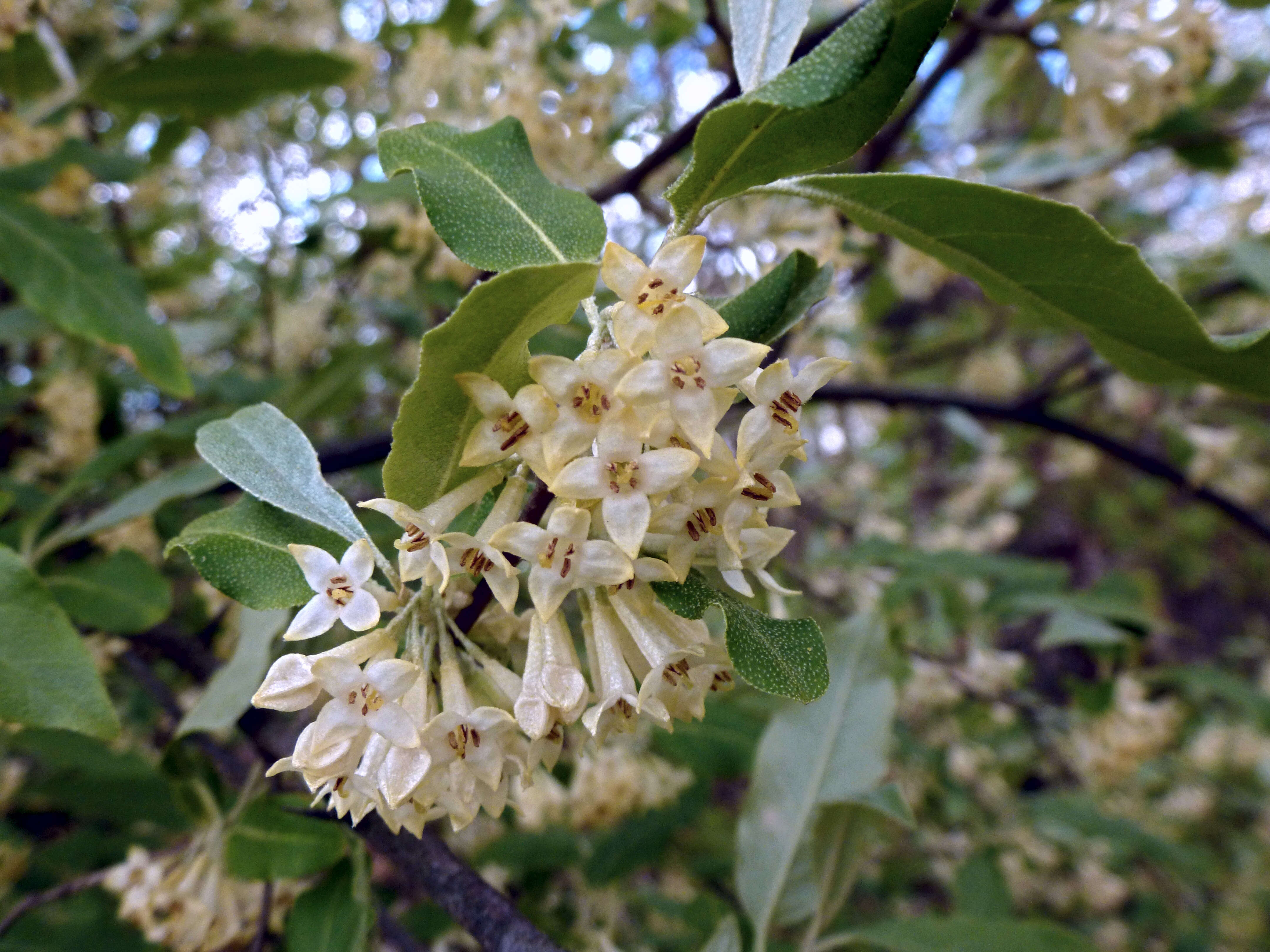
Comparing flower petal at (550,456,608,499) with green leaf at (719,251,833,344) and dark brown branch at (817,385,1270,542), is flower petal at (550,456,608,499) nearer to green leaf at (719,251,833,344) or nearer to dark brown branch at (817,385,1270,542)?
green leaf at (719,251,833,344)

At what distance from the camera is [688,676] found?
87cm

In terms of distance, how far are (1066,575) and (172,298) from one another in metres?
3.71

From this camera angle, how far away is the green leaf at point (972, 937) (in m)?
1.39

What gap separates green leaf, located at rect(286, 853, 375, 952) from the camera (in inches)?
42.6

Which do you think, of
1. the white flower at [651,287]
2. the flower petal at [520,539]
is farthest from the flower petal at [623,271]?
the flower petal at [520,539]

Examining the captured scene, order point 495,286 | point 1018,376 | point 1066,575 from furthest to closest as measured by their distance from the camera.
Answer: point 1018,376, point 1066,575, point 495,286

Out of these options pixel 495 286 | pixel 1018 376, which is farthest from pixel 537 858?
pixel 1018 376

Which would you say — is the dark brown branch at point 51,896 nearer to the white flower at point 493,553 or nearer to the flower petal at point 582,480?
the white flower at point 493,553

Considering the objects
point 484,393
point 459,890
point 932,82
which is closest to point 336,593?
point 484,393

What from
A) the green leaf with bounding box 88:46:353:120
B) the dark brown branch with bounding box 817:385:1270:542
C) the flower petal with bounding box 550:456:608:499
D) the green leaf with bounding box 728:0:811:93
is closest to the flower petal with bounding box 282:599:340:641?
the flower petal with bounding box 550:456:608:499

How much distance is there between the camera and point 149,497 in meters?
1.38

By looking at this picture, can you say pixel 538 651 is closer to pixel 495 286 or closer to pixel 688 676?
pixel 688 676

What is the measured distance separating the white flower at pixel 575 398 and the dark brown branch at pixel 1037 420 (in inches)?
64.0

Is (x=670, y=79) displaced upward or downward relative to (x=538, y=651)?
downward
